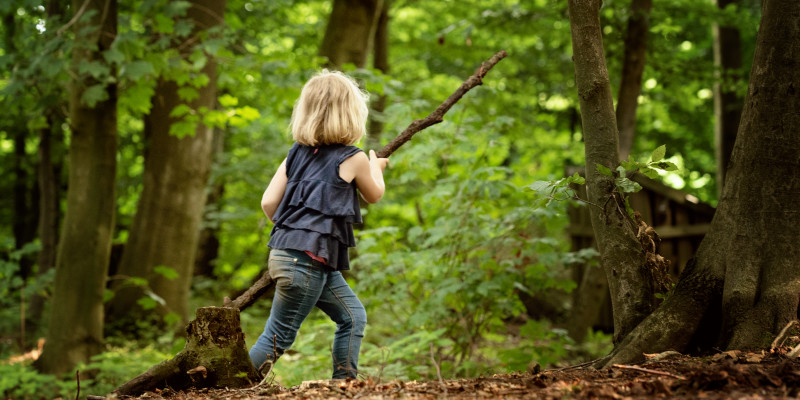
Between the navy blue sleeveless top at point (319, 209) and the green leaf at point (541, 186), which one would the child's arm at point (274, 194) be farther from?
the green leaf at point (541, 186)

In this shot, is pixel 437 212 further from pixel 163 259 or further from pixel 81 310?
pixel 163 259

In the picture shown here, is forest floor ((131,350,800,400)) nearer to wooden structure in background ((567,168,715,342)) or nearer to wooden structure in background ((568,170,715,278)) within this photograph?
wooden structure in background ((567,168,715,342))

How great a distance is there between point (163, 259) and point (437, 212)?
4374mm

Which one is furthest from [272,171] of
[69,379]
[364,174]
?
[364,174]

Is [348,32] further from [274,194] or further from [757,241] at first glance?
[757,241]

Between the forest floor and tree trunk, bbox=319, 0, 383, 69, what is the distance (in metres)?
5.65

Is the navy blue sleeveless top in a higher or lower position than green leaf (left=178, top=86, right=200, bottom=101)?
lower

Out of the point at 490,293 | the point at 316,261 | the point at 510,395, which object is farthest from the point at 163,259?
the point at 510,395

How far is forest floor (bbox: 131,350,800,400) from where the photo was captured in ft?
7.08

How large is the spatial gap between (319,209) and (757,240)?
215cm

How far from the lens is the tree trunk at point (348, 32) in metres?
7.86

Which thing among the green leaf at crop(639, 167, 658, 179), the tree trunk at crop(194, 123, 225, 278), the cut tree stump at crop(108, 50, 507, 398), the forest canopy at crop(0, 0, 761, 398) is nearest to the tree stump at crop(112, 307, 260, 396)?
the cut tree stump at crop(108, 50, 507, 398)

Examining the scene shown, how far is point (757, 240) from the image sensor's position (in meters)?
2.88

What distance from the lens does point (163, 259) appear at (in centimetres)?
816
